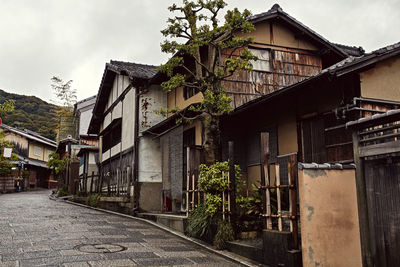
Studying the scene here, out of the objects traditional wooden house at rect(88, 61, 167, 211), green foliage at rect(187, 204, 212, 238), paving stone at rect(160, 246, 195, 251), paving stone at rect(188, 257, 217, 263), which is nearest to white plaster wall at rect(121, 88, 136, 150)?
traditional wooden house at rect(88, 61, 167, 211)

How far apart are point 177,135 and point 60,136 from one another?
3752cm

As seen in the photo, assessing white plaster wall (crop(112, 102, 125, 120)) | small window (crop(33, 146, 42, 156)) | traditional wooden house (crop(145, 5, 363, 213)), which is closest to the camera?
traditional wooden house (crop(145, 5, 363, 213))

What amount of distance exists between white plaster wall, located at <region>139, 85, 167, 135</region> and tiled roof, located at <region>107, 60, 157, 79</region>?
91 cm

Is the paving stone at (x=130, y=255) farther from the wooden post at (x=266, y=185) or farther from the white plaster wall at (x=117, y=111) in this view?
the white plaster wall at (x=117, y=111)

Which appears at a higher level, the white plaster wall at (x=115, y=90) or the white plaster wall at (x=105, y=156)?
the white plaster wall at (x=115, y=90)

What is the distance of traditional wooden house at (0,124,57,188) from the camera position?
164 feet

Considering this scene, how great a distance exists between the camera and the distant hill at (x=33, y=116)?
6564 cm

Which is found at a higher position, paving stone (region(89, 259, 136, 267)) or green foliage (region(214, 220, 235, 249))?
green foliage (region(214, 220, 235, 249))

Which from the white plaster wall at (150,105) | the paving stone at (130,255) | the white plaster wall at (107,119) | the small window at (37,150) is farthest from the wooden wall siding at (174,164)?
the small window at (37,150)

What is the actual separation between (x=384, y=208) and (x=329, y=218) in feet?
4.15

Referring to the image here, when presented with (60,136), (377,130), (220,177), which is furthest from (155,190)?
(60,136)

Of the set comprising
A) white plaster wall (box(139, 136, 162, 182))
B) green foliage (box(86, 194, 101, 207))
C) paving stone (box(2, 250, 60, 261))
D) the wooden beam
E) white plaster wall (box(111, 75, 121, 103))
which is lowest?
paving stone (box(2, 250, 60, 261))

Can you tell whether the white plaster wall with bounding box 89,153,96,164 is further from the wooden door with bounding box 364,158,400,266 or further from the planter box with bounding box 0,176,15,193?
the wooden door with bounding box 364,158,400,266

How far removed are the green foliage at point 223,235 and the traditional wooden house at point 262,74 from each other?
506cm
